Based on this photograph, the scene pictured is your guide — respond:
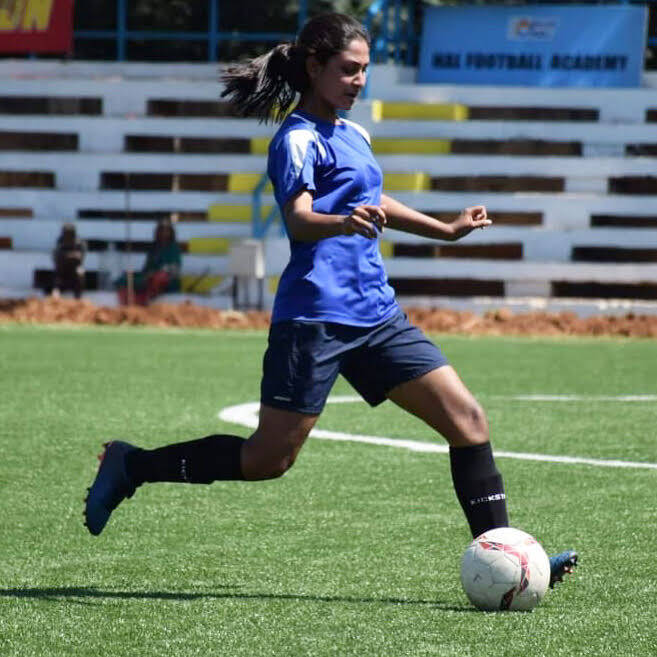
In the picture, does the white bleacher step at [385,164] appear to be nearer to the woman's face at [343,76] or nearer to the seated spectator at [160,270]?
the seated spectator at [160,270]

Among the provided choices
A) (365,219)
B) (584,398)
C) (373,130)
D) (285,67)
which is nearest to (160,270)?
(373,130)

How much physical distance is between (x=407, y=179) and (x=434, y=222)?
60.9ft

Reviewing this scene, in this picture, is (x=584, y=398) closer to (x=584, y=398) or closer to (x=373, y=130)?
(x=584, y=398)

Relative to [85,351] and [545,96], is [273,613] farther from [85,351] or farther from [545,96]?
[545,96]

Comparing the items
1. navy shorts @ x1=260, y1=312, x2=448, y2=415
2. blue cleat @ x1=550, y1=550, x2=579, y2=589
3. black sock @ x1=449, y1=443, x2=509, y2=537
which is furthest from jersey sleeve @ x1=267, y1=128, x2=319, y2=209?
blue cleat @ x1=550, y1=550, x2=579, y2=589

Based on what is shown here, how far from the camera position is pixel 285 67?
18.1 ft

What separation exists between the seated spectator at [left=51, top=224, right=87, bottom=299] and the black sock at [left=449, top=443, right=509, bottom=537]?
17654mm

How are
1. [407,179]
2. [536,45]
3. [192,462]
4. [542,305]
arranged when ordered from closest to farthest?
[192,462]
[542,305]
[407,179]
[536,45]

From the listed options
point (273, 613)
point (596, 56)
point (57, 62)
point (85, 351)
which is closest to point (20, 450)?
point (273, 613)

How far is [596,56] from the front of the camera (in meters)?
25.1

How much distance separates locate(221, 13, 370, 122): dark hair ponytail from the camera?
5.39 metres

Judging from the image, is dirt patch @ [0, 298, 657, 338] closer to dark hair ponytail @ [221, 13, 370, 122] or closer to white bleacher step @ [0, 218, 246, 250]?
white bleacher step @ [0, 218, 246, 250]

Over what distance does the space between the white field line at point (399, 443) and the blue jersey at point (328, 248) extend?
11.1 feet

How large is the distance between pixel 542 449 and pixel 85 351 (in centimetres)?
763
